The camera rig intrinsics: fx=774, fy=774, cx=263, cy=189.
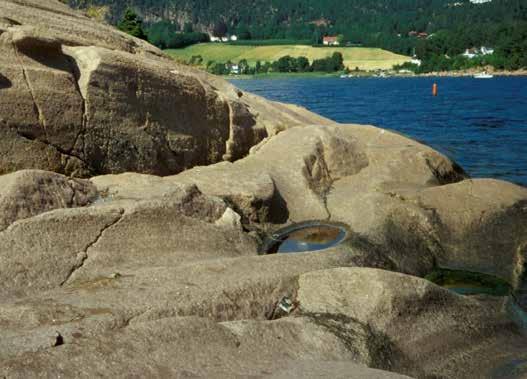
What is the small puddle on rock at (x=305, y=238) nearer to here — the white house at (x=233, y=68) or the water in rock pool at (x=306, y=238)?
the water in rock pool at (x=306, y=238)

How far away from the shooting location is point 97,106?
40.7 feet

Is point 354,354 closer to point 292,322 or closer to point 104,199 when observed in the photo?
point 292,322

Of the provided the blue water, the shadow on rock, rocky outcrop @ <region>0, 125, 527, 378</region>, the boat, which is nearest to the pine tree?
the blue water

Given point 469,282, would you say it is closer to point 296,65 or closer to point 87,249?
point 87,249

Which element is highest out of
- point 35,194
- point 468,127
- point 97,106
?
point 97,106

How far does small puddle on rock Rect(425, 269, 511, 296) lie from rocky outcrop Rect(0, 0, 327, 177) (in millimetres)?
4982

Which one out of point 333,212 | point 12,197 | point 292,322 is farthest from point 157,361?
point 333,212

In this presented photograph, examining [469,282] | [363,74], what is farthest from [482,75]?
[469,282]

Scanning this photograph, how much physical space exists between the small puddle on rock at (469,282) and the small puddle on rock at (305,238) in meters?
1.64

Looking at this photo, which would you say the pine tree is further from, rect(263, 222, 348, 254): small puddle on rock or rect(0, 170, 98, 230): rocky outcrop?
rect(0, 170, 98, 230): rocky outcrop

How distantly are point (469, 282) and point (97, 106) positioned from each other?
6.56 metres

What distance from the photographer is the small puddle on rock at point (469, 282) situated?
1184cm

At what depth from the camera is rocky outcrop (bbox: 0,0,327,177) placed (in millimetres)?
11477

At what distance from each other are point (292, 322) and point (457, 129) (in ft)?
116
